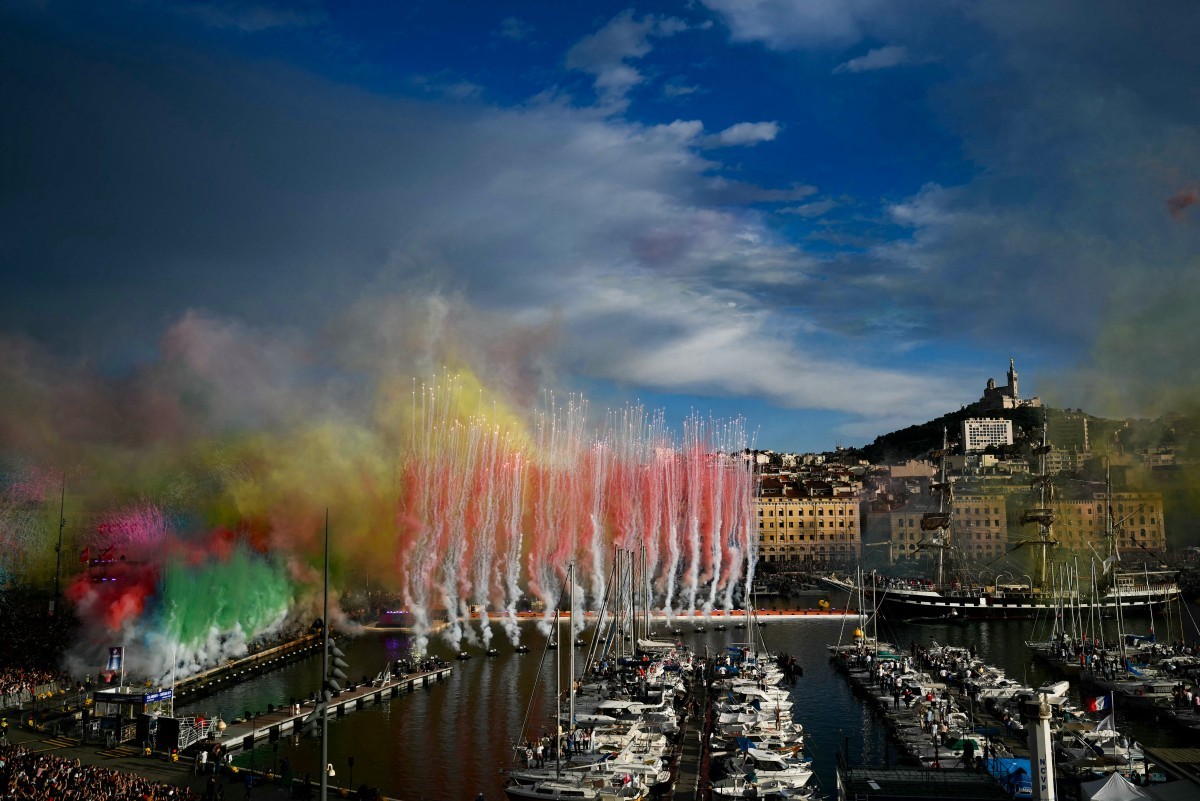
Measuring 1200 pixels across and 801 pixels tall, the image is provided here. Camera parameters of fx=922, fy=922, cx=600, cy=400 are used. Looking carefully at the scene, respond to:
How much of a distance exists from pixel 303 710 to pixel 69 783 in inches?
600

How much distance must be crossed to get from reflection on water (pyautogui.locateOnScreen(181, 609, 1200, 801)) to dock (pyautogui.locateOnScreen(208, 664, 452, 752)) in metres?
0.67

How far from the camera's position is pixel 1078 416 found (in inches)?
6122

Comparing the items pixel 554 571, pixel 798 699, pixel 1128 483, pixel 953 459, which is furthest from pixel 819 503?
pixel 798 699

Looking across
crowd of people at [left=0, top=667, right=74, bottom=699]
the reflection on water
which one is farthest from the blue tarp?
crowd of people at [left=0, top=667, right=74, bottom=699]

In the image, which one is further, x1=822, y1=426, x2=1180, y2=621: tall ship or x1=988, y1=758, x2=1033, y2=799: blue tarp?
x1=822, y1=426, x2=1180, y2=621: tall ship

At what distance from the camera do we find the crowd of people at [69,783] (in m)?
23.3

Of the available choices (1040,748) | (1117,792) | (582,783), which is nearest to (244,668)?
(582,783)

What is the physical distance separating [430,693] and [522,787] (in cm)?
1872

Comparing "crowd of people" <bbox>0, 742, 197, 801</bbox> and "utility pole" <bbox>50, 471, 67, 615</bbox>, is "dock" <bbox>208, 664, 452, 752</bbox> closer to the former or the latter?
"crowd of people" <bbox>0, 742, 197, 801</bbox>

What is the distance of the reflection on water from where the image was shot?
31.4 metres

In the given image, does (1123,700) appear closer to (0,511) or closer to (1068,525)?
(0,511)

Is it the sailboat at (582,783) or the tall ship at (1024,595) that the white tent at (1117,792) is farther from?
the tall ship at (1024,595)

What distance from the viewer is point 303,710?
39.3 meters

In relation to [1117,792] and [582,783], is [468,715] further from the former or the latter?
[1117,792]
